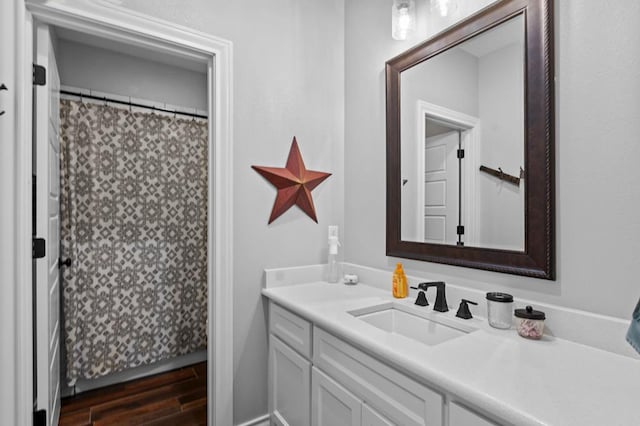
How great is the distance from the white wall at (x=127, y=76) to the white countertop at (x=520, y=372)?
7.60 ft

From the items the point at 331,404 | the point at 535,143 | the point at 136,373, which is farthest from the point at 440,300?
the point at 136,373

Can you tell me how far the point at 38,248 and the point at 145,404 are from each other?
1367mm

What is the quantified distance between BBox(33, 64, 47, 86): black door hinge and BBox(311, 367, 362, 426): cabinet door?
5.51 ft

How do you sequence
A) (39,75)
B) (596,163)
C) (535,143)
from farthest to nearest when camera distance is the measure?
(39,75)
(535,143)
(596,163)

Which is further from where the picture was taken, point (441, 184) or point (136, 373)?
point (136, 373)

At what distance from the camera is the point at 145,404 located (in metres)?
2.15

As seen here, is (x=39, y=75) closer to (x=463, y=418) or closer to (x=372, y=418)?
(x=372, y=418)

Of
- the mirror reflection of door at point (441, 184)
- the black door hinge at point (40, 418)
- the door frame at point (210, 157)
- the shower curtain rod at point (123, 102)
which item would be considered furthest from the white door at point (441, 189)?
the shower curtain rod at point (123, 102)

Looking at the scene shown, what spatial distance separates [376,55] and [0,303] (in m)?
2.06

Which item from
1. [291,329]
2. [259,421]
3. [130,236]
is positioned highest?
[130,236]

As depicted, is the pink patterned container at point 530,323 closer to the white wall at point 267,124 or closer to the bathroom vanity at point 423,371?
the bathroom vanity at point 423,371

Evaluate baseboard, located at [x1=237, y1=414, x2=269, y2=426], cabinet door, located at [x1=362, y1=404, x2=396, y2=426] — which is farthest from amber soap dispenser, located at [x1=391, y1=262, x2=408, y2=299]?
baseboard, located at [x1=237, y1=414, x2=269, y2=426]

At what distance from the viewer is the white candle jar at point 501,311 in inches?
45.9

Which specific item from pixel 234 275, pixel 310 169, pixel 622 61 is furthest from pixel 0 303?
pixel 622 61
